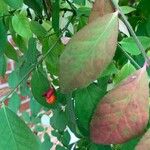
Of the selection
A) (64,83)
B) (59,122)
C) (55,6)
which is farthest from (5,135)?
(59,122)

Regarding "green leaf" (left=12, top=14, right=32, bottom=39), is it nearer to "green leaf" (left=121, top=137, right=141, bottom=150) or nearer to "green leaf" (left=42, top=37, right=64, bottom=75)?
"green leaf" (left=42, top=37, right=64, bottom=75)

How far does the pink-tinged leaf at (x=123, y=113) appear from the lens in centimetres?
40

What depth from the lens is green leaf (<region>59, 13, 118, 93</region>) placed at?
1.35 ft

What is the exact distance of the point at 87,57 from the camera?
41 cm

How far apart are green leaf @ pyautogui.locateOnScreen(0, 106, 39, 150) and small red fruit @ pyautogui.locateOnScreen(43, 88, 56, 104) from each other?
188 mm

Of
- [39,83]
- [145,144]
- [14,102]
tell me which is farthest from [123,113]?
[14,102]

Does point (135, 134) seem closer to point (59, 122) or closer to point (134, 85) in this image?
point (134, 85)

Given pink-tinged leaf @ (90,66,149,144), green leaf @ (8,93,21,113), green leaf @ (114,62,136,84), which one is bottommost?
green leaf @ (8,93,21,113)

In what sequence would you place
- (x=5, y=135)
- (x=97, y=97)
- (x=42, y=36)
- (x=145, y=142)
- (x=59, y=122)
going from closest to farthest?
1. (x=145, y=142)
2. (x=5, y=135)
3. (x=97, y=97)
4. (x=42, y=36)
5. (x=59, y=122)

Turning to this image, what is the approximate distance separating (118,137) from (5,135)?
0.18 metres

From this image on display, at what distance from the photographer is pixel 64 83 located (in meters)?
0.42

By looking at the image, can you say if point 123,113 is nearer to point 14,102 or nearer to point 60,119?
point 60,119

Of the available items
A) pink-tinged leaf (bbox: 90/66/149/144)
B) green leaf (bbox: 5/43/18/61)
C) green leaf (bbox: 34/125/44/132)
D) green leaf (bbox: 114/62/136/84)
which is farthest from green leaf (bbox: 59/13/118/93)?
green leaf (bbox: 34/125/44/132)

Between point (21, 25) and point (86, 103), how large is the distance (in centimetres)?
26
